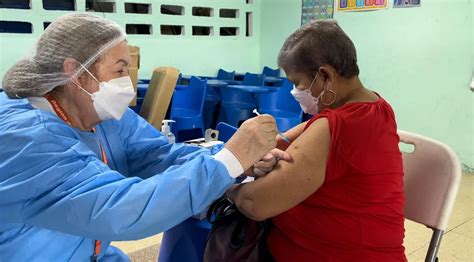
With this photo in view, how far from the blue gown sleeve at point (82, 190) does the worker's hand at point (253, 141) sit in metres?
0.08

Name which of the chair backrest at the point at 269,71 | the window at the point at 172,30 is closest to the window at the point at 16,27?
the window at the point at 172,30

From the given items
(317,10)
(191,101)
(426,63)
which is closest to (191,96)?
(191,101)

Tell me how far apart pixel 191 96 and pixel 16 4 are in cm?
197

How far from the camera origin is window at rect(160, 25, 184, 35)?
17.2 feet

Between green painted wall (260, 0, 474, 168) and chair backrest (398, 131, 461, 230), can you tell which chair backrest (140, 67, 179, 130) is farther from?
green painted wall (260, 0, 474, 168)

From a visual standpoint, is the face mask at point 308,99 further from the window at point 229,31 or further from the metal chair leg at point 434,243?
the window at point 229,31

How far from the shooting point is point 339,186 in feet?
3.59

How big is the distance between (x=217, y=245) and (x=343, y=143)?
17.2 inches

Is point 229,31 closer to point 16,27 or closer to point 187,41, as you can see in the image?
point 187,41

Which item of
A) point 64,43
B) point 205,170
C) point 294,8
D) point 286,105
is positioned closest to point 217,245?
point 205,170

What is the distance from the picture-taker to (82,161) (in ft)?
3.01

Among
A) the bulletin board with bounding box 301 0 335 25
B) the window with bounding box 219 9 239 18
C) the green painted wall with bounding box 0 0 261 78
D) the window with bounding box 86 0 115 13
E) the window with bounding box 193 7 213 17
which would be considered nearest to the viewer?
the green painted wall with bounding box 0 0 261 78

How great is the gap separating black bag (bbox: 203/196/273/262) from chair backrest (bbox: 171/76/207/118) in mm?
2685

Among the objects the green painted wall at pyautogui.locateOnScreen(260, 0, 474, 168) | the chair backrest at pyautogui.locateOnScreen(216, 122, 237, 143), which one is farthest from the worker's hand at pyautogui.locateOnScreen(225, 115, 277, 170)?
the green painted wall at pyautogui.locateOnScreen(260, 0, 474, 168)
